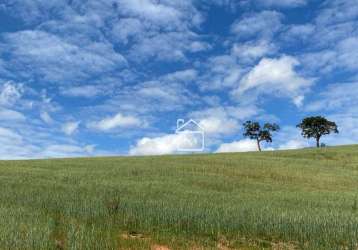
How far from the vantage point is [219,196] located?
85.9ft

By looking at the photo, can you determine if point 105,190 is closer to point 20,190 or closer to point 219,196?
point 20,190

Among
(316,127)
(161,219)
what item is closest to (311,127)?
(316,127)

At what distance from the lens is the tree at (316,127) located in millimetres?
112750

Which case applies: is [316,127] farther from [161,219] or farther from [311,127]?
[161,219]

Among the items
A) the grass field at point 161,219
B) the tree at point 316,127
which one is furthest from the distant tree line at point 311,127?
the grass field at point 161,219

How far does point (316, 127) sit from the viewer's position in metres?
114

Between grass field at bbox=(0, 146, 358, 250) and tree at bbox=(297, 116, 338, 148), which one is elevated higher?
tree at bbox=(297, 116, 338, 148)

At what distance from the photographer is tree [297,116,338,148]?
113m

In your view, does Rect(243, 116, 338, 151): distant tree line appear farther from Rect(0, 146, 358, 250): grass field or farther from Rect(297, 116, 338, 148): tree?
Rect(0, 146, 358, 250): grass field

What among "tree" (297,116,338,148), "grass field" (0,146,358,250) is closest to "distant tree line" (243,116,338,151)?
"tree" (297,116,338,148)

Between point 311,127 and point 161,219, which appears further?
point 311,127

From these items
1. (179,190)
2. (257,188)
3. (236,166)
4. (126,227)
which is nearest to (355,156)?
(236,166)

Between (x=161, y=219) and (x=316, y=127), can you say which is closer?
(x=161, y=219)

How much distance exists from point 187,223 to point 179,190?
39.6 ft
